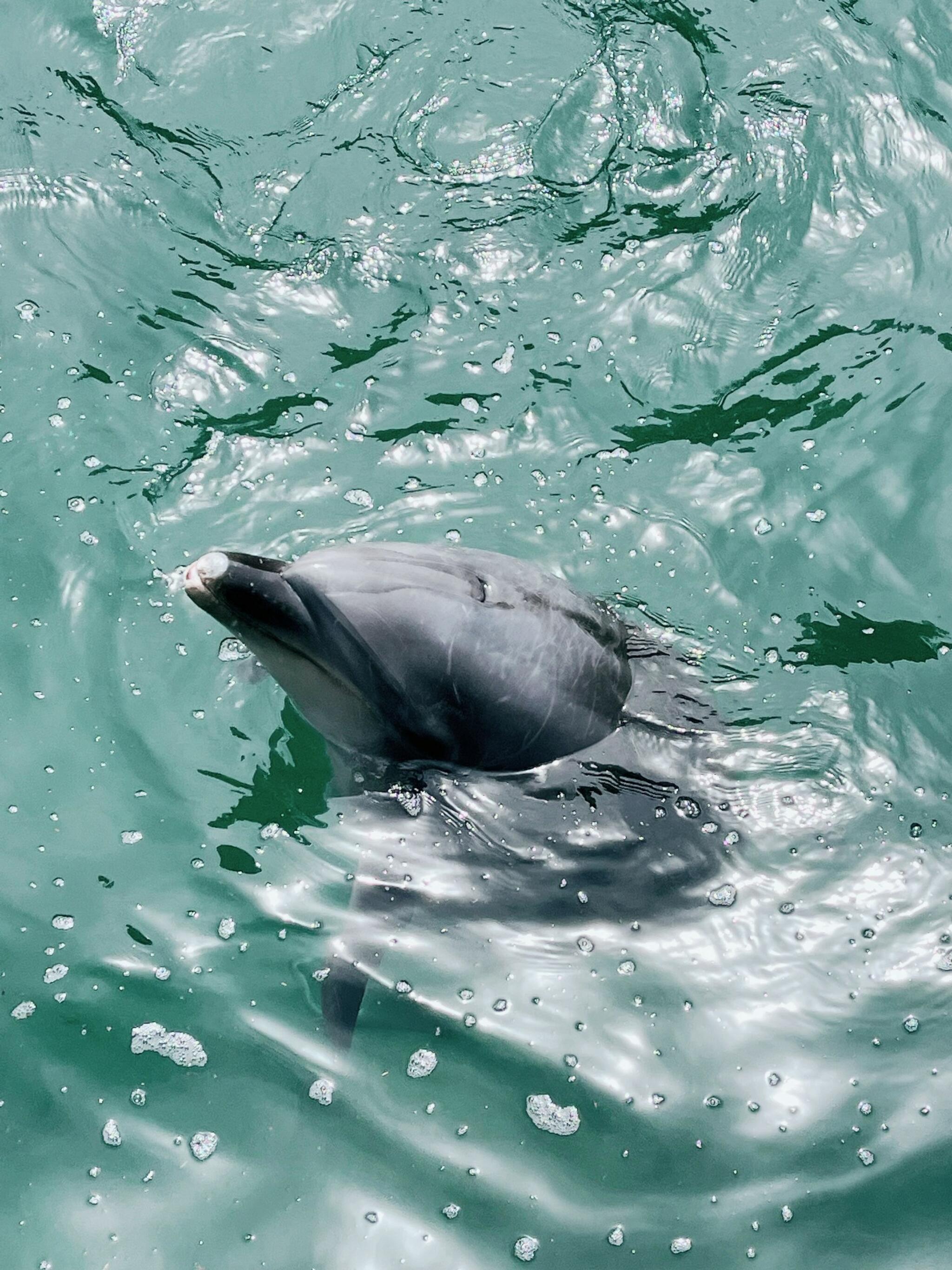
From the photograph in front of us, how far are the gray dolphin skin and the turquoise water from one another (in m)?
0.54

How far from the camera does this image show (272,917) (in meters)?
6.23

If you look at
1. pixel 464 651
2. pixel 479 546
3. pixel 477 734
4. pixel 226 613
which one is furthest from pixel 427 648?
pixel 479 546

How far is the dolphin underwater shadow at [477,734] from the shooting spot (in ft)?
17.9

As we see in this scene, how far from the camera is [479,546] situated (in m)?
7.64

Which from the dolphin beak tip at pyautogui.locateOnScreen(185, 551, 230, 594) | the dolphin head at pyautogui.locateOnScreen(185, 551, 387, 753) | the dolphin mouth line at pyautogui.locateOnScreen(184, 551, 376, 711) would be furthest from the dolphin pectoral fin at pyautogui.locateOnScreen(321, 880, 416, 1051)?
the dolphin beak tip at pyautogui.locateOnScreen(185, 551, 230, 594)

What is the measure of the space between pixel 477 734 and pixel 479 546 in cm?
198

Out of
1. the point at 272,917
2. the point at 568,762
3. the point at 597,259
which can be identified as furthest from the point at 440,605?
the point at 597,259

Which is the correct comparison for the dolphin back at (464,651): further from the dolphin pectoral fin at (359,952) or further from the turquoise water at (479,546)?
the dolphin pectoral fin at (359,952)

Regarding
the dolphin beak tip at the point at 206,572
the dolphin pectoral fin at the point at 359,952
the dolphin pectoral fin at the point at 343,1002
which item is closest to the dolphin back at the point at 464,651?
the dolphin beak tip at the point at 206,572

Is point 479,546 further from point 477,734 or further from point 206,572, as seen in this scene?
point 206,572

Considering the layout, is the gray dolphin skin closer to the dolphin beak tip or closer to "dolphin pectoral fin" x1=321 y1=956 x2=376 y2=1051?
the dolphin beak tip

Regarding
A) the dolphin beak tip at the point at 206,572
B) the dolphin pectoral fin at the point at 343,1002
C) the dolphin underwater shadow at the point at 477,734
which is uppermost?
the dolphin beak tip at the point at 206,572

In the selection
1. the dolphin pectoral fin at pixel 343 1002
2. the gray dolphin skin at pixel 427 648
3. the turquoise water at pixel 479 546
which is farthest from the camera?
the dolphin pectoral fin at pixel 343 1002

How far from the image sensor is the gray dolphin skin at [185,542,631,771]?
5.37 metres
